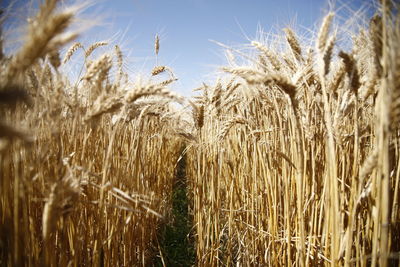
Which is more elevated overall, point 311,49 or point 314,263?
point 311,49

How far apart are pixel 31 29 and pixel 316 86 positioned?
1269mm

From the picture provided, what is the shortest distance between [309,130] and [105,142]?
1.08 metres

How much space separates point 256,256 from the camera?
1385 mm

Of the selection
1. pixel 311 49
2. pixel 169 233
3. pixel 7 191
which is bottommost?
pixel 169 233

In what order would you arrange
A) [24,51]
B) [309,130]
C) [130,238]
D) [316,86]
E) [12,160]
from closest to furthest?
[24,51], [12,160], [309,130], [316,86], [130,238]

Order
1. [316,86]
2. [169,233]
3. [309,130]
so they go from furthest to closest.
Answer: [169,233]
[316,86]
[309,130]

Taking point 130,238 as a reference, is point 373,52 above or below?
above

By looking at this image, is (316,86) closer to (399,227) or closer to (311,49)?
(311,49)

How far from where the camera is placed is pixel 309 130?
1.09m

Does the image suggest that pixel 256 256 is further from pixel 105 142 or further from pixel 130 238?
pixel 105 142

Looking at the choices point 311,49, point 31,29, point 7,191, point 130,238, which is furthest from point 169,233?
point 31,29

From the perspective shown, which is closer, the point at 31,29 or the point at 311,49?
the point at 31,29

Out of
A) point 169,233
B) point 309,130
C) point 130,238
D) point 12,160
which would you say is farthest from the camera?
point 169,233

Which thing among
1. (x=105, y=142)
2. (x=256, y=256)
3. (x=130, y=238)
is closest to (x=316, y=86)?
(x=256, y=256)
